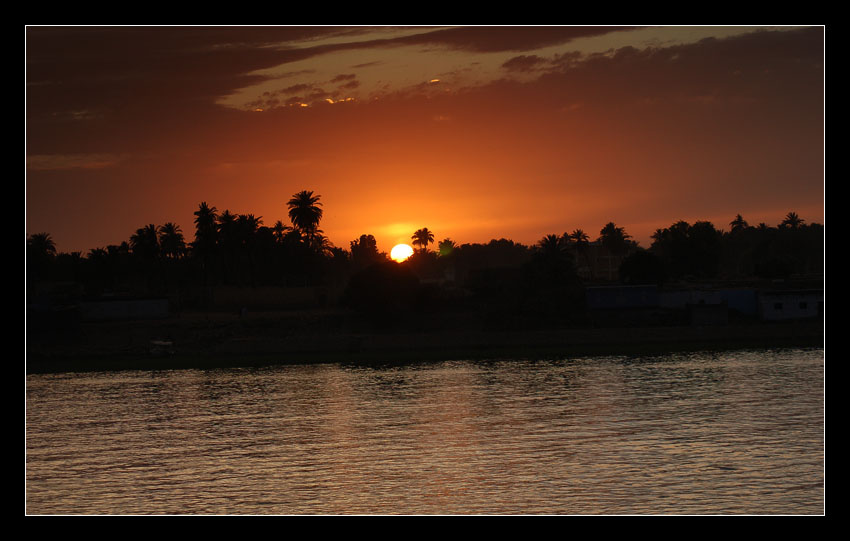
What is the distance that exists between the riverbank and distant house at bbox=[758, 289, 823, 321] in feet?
6.36

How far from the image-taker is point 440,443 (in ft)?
118

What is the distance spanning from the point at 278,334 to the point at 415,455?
167 feet

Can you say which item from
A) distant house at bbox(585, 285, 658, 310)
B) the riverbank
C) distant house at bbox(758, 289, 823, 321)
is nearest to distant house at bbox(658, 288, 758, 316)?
distant house at bbox(758, 289, 823, 321)

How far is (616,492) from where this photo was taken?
89.1 ft

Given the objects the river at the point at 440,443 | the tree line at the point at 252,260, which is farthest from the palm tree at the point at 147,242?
the river at the point at 440,443

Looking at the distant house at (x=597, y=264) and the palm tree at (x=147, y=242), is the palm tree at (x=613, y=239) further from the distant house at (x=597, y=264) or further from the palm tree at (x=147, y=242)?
the palm tree at (x=147, y=242)

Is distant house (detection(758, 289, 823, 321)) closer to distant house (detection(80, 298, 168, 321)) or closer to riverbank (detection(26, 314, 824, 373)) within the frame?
riverbank (detection(26, 314, 824, 373))

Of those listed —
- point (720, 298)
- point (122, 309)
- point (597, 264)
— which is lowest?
point (122, 309)

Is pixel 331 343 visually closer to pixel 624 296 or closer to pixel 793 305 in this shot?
pixel 624 296

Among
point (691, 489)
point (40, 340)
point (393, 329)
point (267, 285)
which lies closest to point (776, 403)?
point (691, 489)

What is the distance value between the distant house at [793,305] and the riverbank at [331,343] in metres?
1.94

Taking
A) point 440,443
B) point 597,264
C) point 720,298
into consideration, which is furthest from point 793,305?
point 597,264

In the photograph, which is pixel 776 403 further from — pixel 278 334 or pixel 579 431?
pixel 278 334

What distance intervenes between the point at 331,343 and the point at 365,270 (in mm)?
14889
